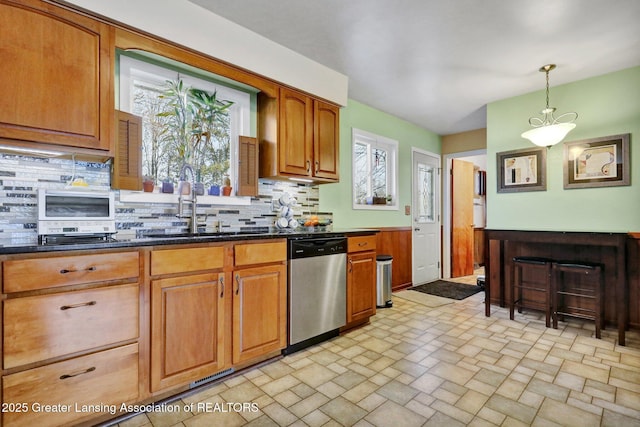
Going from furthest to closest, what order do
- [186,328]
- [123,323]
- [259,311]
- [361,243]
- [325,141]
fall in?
1. [325,141]
2. [361,243]
3. [259,311]
4. [186,328]
5. [123,323]

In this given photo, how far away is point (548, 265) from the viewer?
309 cm

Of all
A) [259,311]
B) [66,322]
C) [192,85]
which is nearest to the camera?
[66,322]

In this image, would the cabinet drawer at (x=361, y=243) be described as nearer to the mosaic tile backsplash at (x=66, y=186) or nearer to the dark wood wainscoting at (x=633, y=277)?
the mosaic tile backsplash at (x=66, y=186)

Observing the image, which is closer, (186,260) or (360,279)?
(186,260)

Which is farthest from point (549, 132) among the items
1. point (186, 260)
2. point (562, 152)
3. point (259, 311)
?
point (186, 260)

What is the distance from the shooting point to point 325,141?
3.20 meters

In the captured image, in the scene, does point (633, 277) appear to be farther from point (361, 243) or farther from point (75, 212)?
point (75, 212)

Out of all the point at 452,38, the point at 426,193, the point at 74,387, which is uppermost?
the point at 452,38

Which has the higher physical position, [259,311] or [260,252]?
[260,252]

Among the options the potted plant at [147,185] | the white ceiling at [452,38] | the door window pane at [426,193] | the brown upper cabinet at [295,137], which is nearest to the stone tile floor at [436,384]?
the potted plant at [147,185]

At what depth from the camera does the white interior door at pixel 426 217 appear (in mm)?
4938

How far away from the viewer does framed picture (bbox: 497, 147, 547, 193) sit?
357 centimetres

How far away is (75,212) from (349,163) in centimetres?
292

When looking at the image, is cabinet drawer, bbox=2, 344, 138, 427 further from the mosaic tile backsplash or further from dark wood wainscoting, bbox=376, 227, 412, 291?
dark wood wainscoting, bbox=376, 227, 412, 291
